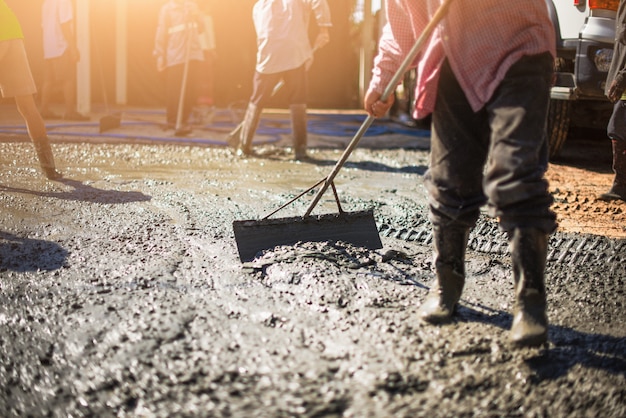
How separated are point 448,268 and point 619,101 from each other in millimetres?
2904

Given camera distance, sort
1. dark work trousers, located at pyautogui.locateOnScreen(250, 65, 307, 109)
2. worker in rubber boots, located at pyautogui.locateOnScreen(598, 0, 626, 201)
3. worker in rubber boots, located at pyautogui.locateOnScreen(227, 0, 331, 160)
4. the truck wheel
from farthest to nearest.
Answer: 1. dark work trousers, located at pyautogui.locateOnScreen(250, 65, 307, 109)
2. worker in rubber boots, located at pyautogui.locateOnScreen(227, 0, 331, 160)
3. the truck wheel
4. worker in rubber boots, located at pyautogui.locateOnScreen(598, 0, 626, 201)

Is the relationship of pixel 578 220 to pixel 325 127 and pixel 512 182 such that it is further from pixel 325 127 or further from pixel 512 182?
pixel 325 127

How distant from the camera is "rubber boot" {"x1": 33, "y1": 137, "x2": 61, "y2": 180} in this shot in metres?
5.74

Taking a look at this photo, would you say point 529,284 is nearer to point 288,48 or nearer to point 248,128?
point 288,48

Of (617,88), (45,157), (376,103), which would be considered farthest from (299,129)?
(376,103)

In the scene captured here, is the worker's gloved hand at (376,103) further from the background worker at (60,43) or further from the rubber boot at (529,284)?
the background worker at (60,43)

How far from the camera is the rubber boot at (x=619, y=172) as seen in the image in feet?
17.2

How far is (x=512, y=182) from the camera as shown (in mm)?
2484

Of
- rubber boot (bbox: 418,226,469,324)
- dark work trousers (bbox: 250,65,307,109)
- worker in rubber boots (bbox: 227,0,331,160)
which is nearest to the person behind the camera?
rubber boot (bbox: 418,226,469,324)

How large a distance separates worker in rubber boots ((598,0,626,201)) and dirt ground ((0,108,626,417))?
331 millimetres

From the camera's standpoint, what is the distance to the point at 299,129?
24.6ft

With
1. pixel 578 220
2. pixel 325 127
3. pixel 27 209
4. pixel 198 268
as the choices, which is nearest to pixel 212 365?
pixel 198 268

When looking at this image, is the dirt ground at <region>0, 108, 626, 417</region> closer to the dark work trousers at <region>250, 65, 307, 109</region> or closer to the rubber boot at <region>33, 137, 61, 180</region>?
the rubber boot at <region>33, 137, 61, 180</region>

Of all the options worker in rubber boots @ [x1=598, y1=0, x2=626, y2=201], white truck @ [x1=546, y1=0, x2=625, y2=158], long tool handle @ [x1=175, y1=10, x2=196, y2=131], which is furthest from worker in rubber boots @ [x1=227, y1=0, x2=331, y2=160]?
worker in rubber boots @ [x1=598, y1=0, x2=626, y2=201]
